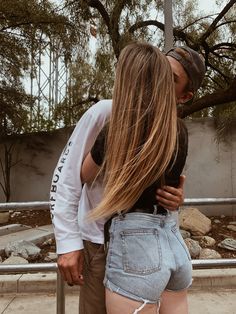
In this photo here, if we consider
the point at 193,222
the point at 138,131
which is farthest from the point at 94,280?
the point at 193,222

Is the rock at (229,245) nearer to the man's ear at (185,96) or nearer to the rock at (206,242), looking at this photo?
the rock at (206,242)

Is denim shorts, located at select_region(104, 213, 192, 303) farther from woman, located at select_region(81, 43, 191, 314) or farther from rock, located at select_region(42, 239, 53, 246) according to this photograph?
rock, located at select_region(42, 239, 53, 246)

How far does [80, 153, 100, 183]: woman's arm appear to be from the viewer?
1.08 metres

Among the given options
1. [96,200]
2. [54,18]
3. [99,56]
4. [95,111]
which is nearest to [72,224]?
[96,200]

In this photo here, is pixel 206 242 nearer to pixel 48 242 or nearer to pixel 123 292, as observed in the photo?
pixel 48 242

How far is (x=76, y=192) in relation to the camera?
110cm

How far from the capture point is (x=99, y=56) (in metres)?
7.22

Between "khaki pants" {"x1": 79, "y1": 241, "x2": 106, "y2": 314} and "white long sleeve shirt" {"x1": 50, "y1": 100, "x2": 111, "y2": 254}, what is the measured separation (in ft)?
0.11

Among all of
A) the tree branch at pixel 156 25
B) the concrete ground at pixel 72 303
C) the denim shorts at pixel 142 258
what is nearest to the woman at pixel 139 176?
the denim shorts at pixel 142 258

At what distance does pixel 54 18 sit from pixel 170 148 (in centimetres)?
600

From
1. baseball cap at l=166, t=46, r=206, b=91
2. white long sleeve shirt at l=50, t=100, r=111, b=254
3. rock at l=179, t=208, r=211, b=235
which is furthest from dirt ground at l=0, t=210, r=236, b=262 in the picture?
baseball cap at l=166, t=46, r=206, b=91

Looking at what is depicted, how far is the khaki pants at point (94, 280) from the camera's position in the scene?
1119mm

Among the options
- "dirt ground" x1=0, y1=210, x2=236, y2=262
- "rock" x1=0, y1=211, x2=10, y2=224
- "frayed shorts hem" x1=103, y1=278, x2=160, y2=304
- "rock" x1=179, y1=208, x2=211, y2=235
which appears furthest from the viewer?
"rock" x1=0, y1=211, x2=10, y2=224

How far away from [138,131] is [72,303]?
7.01ft
